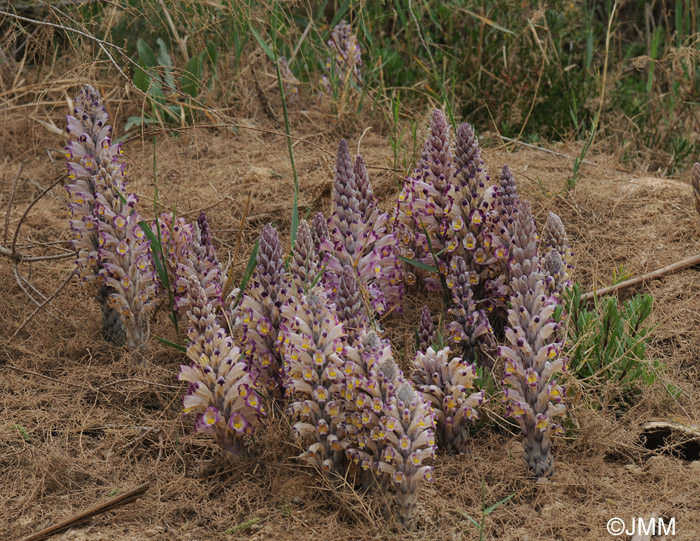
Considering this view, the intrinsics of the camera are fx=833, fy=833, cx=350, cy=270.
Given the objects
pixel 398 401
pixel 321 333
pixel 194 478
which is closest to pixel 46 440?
pixel 194 478

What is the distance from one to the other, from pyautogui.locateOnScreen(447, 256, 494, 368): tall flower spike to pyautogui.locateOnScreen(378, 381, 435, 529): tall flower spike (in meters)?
0.78

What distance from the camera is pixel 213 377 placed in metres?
2.82

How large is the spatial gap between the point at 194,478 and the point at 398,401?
3.05 ft

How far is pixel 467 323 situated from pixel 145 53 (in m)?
3.56

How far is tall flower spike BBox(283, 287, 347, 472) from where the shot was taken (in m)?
2.74

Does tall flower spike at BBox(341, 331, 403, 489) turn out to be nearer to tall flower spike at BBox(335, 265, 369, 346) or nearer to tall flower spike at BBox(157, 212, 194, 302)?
tall flower spike at BBox(335, 265, 369, 346)

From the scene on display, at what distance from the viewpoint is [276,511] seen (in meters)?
2.85

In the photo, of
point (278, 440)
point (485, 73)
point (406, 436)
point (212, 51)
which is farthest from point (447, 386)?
point (485, 73)

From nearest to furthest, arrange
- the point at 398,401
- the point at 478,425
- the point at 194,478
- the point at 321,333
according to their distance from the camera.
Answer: the point at 398,401 → the point at 321,333 → the point at 194,478 → the point at 478,425

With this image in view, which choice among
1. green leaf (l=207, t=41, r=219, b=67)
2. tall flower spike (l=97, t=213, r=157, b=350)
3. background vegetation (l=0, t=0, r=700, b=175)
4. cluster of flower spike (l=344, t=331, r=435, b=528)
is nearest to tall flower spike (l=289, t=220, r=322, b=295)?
cluster of flower spike (l=344, t=331, r=435, b=528)

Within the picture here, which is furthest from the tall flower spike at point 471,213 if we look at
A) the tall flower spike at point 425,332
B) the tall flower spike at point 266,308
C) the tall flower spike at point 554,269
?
the tall flower spike at point 266,308

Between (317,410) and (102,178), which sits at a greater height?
(102,178)

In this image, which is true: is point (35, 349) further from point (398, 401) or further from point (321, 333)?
point (398, 401)

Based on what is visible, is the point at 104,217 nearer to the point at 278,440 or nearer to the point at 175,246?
the point at 175,246
